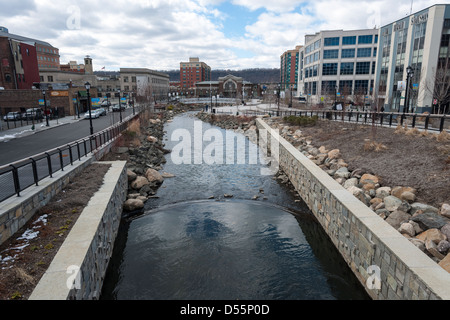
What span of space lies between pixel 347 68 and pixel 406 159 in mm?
67860

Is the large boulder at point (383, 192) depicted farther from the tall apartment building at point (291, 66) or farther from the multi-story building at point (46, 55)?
the tall apartment building at point (291, 66)

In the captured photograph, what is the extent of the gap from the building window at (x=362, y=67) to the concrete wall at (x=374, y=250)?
69.0m

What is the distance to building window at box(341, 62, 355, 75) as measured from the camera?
235 ft

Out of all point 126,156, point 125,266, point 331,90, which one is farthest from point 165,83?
point 125,266

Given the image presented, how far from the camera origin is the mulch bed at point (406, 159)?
29.9ft

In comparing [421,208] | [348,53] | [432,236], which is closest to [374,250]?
[432,236]

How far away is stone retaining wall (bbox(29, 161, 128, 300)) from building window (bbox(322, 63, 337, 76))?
238 feet

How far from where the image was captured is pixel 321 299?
7441 millimetres

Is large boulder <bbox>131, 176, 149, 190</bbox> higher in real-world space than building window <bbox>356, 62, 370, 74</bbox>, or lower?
lower

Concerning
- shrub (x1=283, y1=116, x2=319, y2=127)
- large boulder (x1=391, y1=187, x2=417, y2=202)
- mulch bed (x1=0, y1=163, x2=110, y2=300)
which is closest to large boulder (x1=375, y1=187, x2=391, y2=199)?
large boulder (x1=391, y1=187, x2=417, y2=202)

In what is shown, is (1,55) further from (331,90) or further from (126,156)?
(331,90)

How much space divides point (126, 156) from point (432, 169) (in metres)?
16.1

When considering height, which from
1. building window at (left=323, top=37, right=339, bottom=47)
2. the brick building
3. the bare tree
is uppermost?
building window at (left=323, top=37, right=339, bottom=47)

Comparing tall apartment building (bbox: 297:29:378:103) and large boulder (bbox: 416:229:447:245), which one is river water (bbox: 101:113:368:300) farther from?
tall apartment building (bbox: 297:29:378:103)
